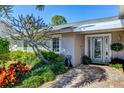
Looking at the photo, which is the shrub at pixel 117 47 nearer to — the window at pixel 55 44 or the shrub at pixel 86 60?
the shrub at pixel 86 60

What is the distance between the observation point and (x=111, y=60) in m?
14.1

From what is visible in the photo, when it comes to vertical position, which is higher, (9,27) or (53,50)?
(9,27)

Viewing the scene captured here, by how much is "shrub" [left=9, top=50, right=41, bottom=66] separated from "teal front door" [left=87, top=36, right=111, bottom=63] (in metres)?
3.55

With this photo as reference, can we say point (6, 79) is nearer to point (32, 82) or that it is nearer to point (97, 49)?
point (32, 82)

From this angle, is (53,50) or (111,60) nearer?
(111,60)

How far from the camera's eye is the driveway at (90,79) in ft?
33.4

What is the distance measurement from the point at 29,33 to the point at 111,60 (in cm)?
512

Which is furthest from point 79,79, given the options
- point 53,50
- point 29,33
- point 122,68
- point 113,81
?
point 53,50

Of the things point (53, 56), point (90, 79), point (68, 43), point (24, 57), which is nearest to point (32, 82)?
point (90, 79)

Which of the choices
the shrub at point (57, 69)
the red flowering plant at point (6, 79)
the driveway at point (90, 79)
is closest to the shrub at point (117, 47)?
the driveway at point (90, 79)

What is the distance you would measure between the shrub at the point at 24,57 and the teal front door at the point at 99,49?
3.55 meters

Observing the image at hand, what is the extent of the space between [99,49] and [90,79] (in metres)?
4.61
